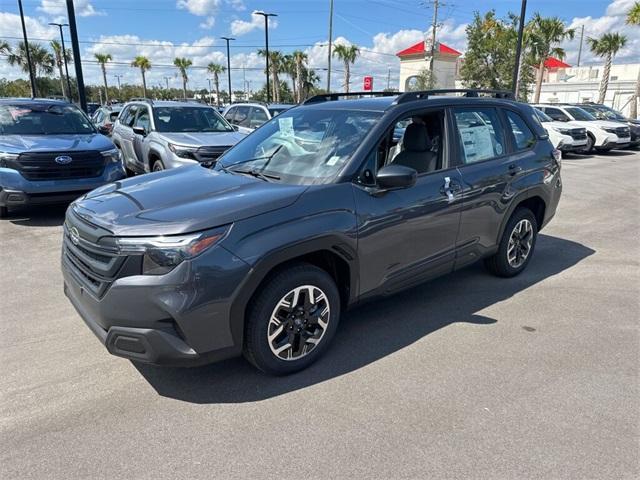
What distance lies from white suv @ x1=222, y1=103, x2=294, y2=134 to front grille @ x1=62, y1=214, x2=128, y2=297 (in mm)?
8796

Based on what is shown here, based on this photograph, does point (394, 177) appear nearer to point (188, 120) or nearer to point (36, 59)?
point (188, 120)

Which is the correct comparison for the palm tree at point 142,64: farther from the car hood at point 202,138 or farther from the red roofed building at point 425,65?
the car hood at point 202,138

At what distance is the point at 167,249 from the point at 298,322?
1003 millimetres

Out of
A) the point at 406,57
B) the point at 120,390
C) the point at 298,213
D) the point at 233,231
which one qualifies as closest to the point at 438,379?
the point at 298,213

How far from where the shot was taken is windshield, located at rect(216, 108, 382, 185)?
349 cm

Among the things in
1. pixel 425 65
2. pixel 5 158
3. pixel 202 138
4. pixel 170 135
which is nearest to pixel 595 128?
pixel 202 138

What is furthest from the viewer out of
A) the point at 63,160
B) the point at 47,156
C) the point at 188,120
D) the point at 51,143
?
the point at 188,120

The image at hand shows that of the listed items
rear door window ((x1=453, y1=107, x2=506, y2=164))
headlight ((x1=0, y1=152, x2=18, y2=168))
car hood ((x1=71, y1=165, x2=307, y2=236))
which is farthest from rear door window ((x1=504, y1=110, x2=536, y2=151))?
headlight ((x1=0, y1=152, x2=18, y2=168))

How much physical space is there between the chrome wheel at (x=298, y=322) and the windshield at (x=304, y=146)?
31.9 inches

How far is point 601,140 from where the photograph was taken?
17.3m

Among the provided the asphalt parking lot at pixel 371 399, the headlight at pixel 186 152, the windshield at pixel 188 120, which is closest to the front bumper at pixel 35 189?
the headlight at pixel 186 152

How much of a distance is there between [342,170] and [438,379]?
1578 millimetres

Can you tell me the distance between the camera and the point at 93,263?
9.51ft

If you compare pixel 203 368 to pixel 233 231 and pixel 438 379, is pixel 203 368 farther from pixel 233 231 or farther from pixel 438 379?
pixel 438 379
